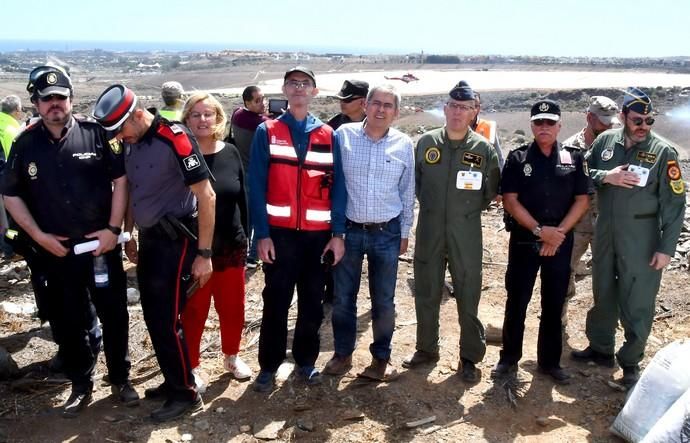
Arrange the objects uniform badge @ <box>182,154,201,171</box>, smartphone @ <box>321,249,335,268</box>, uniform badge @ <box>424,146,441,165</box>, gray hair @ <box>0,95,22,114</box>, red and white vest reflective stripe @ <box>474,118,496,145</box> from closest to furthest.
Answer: uniform badge @ <box>182,154,201,171</box> < smartphone @ <box>321,249,335,268</box> < uniform badge @ <box>424,146,441,165</box> < red and white vest reflective stripe @ <box>474,118,496,145</box> < gray hair @ <box>0,95,22,114</box>

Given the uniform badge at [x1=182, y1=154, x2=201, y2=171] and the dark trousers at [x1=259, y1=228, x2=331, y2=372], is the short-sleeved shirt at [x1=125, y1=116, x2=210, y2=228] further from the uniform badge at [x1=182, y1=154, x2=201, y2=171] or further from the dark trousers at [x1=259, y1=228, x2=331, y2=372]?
the dark trousers at [x1=259, y1=228, x2=331, y2=372]

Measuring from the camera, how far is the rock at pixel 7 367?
16.3ft

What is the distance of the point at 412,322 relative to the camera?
631cm

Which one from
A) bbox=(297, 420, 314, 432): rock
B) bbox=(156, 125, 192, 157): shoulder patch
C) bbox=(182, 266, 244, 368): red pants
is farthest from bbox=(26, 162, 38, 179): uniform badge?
bbox=(297, 420, 314, 432): rock

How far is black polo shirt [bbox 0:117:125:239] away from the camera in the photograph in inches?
162

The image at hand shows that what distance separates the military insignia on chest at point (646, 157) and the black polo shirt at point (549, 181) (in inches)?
18.9

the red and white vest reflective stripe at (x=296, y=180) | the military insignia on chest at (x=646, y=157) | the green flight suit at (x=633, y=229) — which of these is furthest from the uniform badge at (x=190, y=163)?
the military insignia on chest at (x=646, y=157)

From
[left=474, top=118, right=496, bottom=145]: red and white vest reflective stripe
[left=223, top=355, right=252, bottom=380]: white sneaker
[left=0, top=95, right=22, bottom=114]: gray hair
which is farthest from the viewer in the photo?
[left=0, top=95, right=22, bottom=114]: gray hair

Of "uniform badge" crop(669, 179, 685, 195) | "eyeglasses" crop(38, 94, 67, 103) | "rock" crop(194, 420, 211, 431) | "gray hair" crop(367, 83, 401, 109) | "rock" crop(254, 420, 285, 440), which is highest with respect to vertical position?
"gray hair" crop(367, 83, 401, 109)

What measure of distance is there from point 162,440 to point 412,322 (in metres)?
2.92

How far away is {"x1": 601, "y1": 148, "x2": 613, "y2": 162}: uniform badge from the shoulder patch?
328 centimetres

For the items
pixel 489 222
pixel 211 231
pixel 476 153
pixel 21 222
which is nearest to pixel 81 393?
pixel 21 222

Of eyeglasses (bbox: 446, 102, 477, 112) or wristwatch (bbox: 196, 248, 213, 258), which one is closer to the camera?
wristwatch (bbox: 196, 248, 213, 258)

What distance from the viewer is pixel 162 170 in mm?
3998
